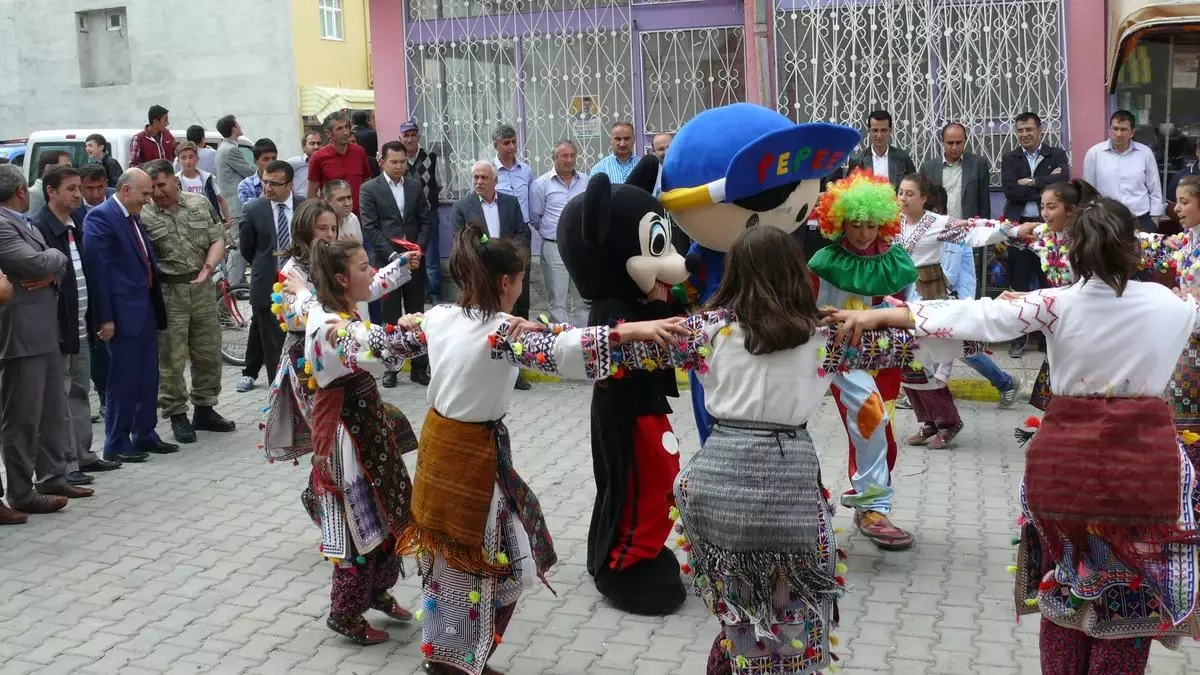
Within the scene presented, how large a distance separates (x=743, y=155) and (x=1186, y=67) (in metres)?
7.17

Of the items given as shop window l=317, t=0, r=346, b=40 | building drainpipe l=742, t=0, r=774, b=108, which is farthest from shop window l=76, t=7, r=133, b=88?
building drainpipe l=742, t=0, r=774, b=108

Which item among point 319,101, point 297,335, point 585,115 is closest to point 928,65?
point 585,115

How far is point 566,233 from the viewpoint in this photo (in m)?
5.16

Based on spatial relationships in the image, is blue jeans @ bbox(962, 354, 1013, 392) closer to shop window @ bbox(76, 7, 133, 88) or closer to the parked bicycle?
the parked bicycle

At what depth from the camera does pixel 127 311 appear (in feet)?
25.7

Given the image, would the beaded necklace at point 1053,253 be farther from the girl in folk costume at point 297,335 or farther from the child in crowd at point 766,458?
the girl in folk costume at point 297,335

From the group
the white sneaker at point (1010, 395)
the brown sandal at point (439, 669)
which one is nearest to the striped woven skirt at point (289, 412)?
the brown sandal at point (439, 669)

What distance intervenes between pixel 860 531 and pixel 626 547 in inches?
56.2

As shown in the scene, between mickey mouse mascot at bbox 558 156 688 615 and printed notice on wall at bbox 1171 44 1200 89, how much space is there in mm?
7219

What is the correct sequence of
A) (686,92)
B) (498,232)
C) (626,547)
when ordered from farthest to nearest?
1. (686,92)
2. (498,232)
3. (626,547)

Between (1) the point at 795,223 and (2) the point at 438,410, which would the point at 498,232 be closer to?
(1) the point at 795,223

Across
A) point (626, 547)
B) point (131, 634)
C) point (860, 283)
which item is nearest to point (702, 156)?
point (860, 283)

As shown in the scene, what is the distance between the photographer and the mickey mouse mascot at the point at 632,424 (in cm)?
507

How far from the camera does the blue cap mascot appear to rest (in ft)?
16.6
